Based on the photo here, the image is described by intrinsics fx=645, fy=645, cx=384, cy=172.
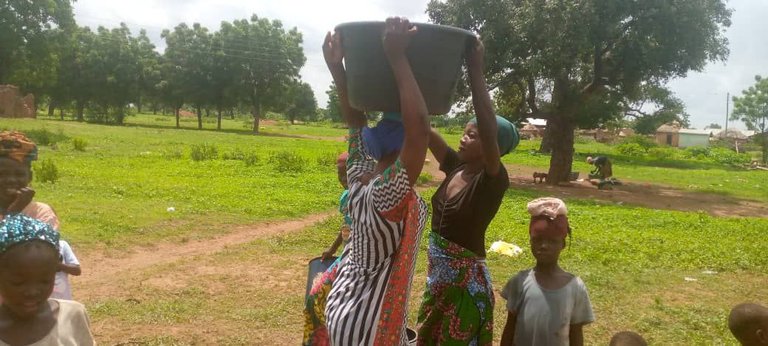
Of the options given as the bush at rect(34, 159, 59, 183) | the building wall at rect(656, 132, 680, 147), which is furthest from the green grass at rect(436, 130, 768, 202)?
the building wall at rect(656, 132, 680, 147)

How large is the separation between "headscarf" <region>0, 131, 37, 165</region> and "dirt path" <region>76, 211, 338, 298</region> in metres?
3.21

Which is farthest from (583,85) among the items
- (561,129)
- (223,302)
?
(223,302)

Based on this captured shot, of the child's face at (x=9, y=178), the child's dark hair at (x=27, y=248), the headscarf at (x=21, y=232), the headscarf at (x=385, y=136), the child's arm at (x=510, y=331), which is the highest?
the headscarf at (x=385, y=136)

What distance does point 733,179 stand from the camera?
23828 mm

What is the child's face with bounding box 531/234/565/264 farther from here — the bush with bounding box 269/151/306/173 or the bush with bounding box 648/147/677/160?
the bush with bounding box 648/147/677/160

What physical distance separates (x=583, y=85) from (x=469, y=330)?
16.1 m

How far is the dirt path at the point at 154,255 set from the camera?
6.53 meters

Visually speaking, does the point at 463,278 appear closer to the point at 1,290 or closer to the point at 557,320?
the point at 557,320

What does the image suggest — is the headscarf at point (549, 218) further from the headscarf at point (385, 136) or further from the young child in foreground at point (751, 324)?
the headscarf at point (385, 136)

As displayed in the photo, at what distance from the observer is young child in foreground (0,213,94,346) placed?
6.80 ft

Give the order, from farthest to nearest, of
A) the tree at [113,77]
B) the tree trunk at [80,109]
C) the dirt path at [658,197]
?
the tree trunk at [80,109], the tree at [113,77], the dirt path at [658,197]

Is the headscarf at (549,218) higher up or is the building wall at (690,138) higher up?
the building wall at (690,138)

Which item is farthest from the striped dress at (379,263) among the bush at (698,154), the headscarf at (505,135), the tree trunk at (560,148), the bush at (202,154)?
the bush at (698,154)

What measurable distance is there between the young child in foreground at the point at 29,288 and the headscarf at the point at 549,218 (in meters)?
1.90
